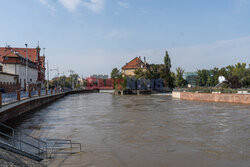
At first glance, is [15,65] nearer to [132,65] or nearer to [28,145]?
[28,145]

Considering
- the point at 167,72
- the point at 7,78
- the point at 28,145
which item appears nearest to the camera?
the point at 28,145

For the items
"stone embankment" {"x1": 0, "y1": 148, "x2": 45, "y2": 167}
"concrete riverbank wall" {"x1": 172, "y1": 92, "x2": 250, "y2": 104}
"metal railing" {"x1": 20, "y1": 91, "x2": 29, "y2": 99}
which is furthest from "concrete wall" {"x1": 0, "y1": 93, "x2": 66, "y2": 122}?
"concrete riverbank wall" {"x1": 172, "y1": 92, "x2": 250, "y2": 104}

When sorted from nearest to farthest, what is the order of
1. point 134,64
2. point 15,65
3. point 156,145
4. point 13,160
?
point 13,160, point 156,145, point 15,65, point 134,64

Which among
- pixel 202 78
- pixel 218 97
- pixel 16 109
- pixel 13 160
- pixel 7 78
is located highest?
pixel 202 78

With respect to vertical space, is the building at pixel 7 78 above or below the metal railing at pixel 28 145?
above

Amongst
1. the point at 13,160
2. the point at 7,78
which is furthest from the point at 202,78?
the point at 13,160

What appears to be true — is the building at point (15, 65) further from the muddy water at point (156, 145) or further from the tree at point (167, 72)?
the tree at point (167, 72)

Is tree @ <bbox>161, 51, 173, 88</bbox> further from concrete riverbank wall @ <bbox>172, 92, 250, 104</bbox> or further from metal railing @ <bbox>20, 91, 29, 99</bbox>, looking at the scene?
metal railing @ <bbox>20, 91, 29, 99</bbox>

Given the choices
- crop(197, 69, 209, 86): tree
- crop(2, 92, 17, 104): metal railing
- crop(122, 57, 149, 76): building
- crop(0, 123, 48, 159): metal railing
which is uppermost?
crop(122, 57, 149, 76): building

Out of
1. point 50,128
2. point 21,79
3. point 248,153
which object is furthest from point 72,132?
point 21,79

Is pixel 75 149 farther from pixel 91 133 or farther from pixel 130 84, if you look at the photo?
pixel 130 84

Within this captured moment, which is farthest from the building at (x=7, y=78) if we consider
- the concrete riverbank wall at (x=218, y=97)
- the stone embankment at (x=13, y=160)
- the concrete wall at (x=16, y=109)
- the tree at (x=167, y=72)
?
the tree at (x=167, y=72)

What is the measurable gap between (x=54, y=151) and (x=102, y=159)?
2565 millimetres

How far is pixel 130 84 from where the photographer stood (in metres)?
92.8
